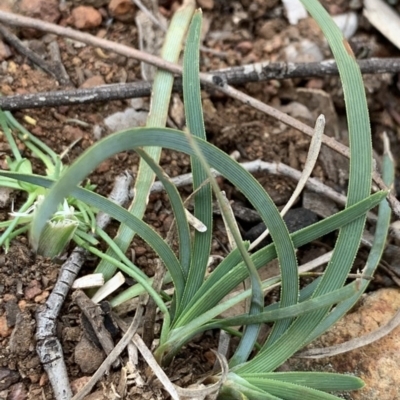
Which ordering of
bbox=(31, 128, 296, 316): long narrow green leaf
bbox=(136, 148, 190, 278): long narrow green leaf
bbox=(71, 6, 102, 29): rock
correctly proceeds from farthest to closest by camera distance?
bbox=(71, 6, 102, 29): rock, bbox=(136, 148, 190, 278): long narrow green leaf, bbox=(31, 128, 296, 316): long narrow green leaf

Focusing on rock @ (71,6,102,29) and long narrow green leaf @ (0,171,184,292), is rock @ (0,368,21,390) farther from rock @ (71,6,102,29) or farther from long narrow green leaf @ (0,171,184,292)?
rock @ (71,6,102,29)

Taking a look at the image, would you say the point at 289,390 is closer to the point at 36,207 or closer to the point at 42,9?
the point at 36,207

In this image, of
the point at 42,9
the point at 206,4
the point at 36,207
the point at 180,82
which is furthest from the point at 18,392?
the point at 206,4

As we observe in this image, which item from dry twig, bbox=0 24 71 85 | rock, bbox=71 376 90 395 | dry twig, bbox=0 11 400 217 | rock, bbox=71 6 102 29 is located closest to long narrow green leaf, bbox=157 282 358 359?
rock, bbox=71 376 90 395

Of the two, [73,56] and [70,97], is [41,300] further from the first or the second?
[73,56]

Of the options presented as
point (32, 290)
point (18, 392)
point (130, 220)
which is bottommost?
point (18, 392)
